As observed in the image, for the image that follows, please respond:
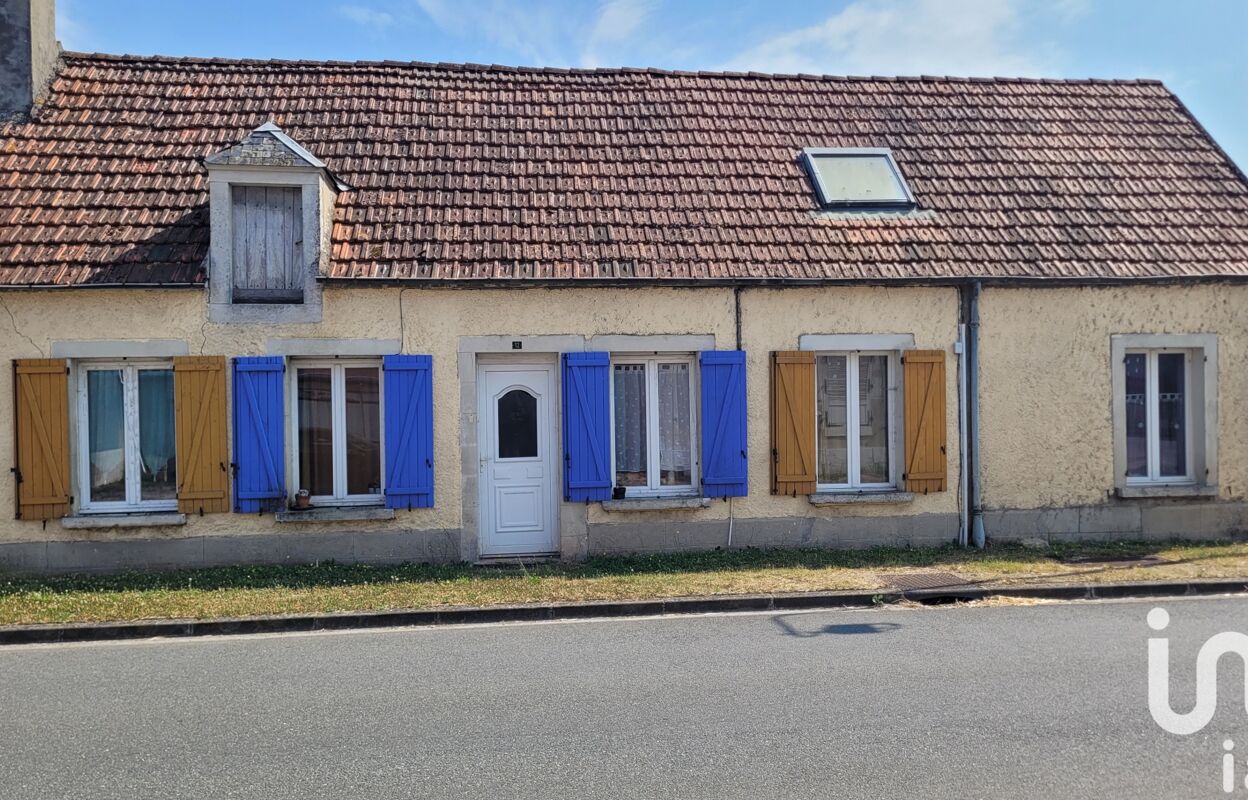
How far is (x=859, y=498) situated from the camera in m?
10.8

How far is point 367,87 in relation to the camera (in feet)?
41.2

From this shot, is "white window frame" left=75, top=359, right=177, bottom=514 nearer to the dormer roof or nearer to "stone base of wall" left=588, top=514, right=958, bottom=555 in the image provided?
the dormer roof

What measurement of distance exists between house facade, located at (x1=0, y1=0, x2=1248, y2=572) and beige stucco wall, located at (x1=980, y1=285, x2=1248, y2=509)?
39 mm

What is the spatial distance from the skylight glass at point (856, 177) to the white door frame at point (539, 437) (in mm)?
4253

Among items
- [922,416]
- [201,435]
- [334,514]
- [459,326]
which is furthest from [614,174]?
[201,435]

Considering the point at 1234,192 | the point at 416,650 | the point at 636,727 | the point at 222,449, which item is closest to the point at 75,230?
the point at 222,449

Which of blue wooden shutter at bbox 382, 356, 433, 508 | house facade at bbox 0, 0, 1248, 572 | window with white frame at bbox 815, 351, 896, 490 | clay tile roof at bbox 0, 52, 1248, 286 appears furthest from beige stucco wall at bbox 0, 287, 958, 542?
window with white frame at bbox 815, 351, 896, 490

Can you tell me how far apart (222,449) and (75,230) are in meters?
2.93

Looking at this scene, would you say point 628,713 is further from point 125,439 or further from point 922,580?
point 125,439

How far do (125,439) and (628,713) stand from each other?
23.7ft

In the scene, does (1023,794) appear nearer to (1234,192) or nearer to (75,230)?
(75,230)

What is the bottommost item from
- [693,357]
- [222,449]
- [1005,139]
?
[222,449]

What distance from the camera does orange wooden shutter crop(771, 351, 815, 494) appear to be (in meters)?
10.7

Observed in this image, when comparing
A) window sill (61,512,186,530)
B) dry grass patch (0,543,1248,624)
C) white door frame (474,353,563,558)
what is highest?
white door frame (474,353,563,558)
